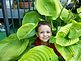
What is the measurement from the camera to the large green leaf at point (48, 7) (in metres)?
2.20

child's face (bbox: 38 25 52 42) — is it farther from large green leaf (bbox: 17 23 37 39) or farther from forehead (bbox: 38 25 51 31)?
large green leaf (bbox: 17 23 37 39)

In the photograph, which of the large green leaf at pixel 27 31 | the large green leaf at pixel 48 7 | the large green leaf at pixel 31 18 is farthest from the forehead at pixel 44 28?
the large green leaf at pixel 31 18

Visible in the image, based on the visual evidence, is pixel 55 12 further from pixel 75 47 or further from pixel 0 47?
pixel 0 47

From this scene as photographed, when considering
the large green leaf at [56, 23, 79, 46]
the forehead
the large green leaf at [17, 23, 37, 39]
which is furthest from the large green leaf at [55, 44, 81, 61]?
the large green leaf at [17, 23, 37, 39]

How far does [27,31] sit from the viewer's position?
2127 millimetres

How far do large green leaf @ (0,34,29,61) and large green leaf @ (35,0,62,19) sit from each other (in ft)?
1.04


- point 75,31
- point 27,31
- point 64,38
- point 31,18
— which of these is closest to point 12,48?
point 27,31

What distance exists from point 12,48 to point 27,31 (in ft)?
0.72

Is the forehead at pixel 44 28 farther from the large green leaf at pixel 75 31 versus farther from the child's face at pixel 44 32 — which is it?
the large green leaf at pixel 75 31

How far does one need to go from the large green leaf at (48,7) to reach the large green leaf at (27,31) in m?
0.17

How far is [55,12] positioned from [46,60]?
1.87 feet

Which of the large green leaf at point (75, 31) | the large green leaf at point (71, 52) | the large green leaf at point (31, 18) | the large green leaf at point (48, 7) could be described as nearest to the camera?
the large green leaf at point (71, 52)

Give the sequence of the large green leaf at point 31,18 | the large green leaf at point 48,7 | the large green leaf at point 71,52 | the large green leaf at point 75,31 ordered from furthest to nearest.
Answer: the large green leaf at point 31,18 → the large green leaf at point 48,7 → the large green leaf at point 75,31 → the large green leaf at point 71,52

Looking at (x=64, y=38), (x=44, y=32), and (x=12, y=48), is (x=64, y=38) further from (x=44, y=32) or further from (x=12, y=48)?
(x=12, y=48)
